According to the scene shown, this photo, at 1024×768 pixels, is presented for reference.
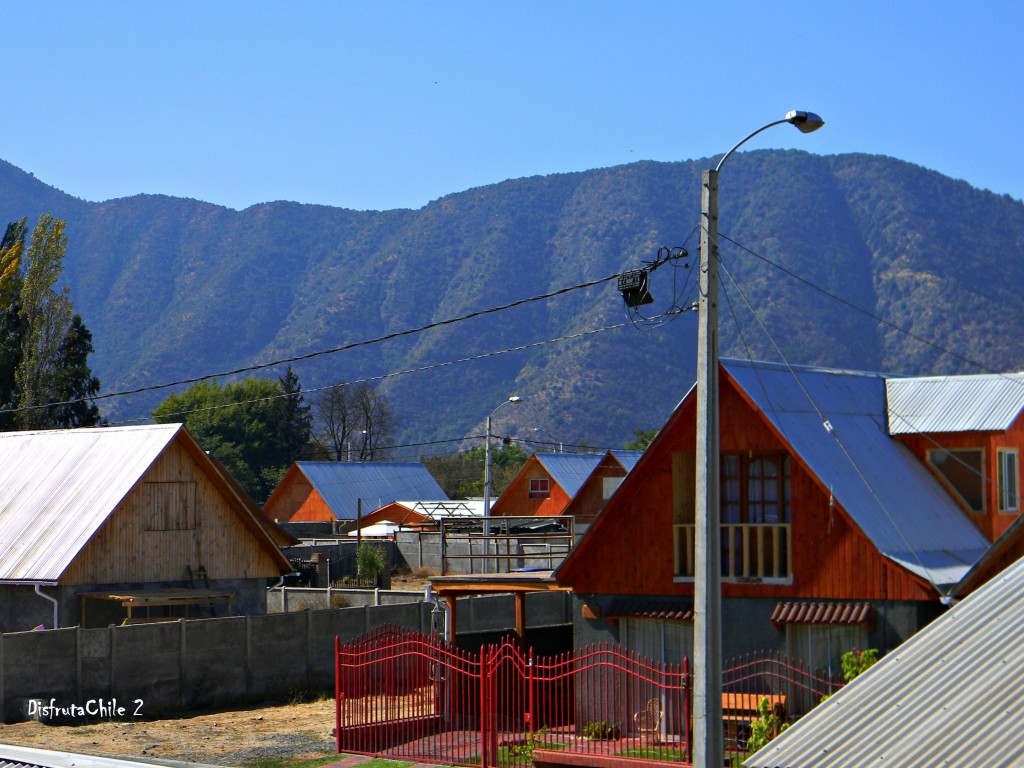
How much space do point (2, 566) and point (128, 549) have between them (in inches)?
116

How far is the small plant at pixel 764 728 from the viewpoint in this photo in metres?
19.5

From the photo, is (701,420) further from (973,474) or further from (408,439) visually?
(408,439)

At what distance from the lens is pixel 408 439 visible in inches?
7810

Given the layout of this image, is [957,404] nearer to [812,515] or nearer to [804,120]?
[812,515]

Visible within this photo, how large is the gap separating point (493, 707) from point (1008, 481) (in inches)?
455

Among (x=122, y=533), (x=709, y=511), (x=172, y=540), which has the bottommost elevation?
(x=172, y=540)

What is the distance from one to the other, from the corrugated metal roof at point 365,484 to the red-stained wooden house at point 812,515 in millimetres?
57673

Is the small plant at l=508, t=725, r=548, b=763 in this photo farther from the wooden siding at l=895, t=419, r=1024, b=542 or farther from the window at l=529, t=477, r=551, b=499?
the window at l=529, t=477, r=551, b=499

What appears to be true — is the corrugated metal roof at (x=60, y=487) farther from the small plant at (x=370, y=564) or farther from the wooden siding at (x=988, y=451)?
the wooden siding at (x=988, y=451)

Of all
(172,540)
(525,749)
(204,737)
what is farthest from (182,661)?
(525,749)

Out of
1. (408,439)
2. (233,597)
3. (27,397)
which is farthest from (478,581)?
(408,439)

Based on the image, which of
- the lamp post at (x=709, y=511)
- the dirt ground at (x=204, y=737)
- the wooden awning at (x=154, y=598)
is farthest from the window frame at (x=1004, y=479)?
the wooden awning at (x=154, y=598)

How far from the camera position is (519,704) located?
23.6 meters

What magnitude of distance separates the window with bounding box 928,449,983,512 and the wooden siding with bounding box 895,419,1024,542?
0.32 feet
